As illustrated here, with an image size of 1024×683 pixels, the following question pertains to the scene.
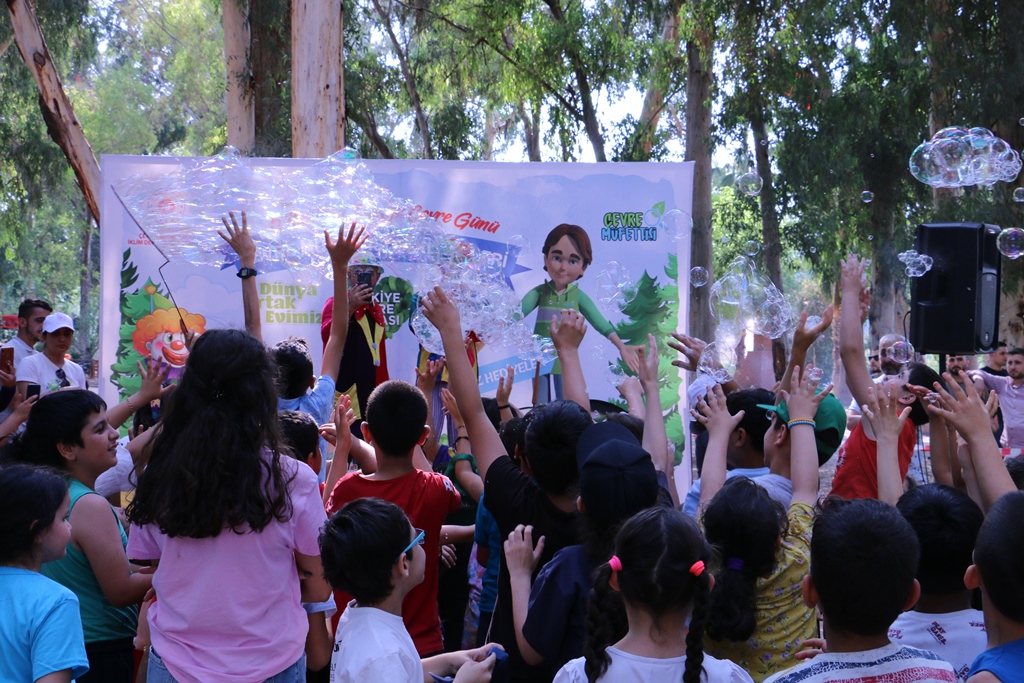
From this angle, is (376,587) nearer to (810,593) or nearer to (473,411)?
(473,411)

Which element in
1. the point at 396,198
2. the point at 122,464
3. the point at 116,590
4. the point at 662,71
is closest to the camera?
A: the point at 116,590

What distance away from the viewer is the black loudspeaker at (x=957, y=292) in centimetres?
496

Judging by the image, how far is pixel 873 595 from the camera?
2.09m

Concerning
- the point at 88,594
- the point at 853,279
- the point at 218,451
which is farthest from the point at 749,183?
the point at 88,594

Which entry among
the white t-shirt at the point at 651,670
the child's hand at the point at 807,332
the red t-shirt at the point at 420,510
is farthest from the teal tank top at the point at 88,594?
the child's hand at the point at 807,332

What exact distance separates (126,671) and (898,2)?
13.4 metres

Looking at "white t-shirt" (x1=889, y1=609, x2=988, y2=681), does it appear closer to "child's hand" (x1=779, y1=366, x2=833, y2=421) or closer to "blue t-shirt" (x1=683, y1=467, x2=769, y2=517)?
"child's hand" (x1=779, y1=366, x2=833, y2=421)

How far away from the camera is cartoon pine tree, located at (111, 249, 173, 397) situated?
7.21 m

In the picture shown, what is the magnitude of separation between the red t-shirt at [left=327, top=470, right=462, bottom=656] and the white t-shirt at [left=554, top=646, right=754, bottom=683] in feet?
3.70

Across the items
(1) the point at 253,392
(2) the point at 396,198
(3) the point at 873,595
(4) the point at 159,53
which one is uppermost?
(4) the point at 159,53

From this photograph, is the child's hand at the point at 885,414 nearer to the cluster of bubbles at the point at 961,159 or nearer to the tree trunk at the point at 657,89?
the cluster of bubbles at the point at 961,159

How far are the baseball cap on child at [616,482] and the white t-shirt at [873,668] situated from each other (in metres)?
0.59

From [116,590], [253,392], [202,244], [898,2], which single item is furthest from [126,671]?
[898,2]

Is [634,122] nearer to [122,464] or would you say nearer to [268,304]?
[268,304]
